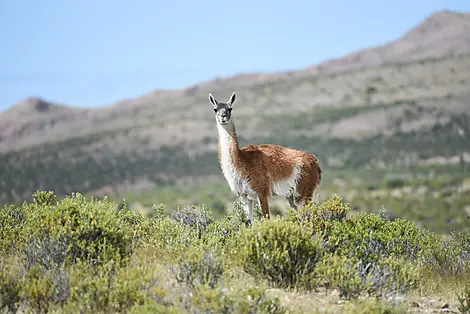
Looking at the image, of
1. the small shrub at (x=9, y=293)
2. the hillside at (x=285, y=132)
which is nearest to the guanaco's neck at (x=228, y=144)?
the small shrub at (x=9, y=293)

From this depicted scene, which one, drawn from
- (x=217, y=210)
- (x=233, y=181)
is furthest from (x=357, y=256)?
(x=217, y=210)

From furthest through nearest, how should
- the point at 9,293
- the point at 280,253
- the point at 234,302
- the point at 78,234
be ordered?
1. the point at 78,234
2. the point at 280,253
3. the point at 9,293
4. the point at 234,302

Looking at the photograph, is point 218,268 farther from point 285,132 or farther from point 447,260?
point 285,132

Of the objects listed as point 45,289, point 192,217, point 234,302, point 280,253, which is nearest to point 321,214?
point 280,253

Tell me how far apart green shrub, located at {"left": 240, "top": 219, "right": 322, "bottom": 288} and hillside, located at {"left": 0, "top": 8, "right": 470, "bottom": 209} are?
185 feet

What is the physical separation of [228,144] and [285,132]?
78251 mm

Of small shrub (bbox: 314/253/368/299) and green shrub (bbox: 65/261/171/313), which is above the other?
green shrub (bbox: 65/261/171/313)

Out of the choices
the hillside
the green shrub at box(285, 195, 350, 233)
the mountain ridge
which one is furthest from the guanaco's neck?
the mountain ridge

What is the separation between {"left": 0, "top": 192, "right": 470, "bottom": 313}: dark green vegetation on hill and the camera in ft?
22.7

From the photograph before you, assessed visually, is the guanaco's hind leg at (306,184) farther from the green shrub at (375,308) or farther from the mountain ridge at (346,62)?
the mountain ridge at (346,62)

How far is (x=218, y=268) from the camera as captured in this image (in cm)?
779

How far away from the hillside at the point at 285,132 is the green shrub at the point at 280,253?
5650cm

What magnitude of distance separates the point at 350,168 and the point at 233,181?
6773 centimetres

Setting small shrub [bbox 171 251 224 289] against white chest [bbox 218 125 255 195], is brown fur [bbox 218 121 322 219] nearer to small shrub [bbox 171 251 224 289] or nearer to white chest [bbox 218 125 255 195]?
white chest [bbox 218 125 255 195]
